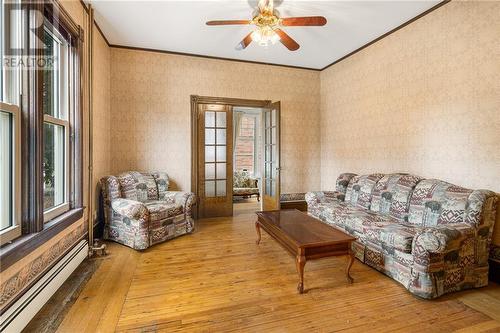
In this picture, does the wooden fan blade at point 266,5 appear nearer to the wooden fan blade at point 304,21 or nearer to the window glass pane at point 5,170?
the wooden fan blade at point 304,21

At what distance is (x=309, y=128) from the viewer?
17.7 feet

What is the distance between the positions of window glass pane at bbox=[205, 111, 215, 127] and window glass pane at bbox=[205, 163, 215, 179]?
78 cm

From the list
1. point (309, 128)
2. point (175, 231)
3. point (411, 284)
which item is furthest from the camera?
point (309, 128)

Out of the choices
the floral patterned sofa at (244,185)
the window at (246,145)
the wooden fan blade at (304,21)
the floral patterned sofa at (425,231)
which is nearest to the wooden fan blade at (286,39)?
the wooden fan blade at (304,21)

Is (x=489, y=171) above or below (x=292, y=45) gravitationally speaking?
below

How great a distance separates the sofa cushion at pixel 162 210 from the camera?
328 centimetres

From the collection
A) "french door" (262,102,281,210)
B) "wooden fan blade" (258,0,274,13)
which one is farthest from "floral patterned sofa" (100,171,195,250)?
"wooden fan blade" (258,0,274,13)

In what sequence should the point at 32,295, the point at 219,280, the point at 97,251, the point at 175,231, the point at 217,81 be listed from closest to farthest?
1. the point at 32,295
2. the point at 219,280
3. the point at 97,251
4. the point at 175,231
5. the point at 217,81

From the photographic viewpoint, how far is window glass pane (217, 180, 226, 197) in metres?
4.88

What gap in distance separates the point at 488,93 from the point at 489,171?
808 millimetres

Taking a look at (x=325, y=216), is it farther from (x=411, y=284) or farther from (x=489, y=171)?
(x=489, y=171)

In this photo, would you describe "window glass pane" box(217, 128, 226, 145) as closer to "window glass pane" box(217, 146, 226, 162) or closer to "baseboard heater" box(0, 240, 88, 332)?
"window glass pane" box(217, 146, 226, 162)

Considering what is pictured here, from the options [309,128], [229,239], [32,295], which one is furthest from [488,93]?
[32,295]

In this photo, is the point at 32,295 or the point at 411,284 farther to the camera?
Result: the point at 411,284
